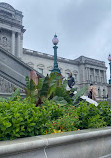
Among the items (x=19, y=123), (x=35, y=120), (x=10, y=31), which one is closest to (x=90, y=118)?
(x=35, y=120)

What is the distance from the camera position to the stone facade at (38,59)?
36969 millimetres

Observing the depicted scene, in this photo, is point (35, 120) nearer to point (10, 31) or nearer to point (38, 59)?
point (10, 31)

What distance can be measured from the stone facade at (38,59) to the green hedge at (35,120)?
20.6 meters

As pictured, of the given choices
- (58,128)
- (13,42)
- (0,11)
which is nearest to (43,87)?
(58,128)

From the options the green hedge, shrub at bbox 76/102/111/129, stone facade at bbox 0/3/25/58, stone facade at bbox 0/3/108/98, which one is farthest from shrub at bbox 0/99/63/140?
stone facade at bbox 0/3/25/58

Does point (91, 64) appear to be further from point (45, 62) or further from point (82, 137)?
point (82, 137)

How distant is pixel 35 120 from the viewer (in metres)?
2.53

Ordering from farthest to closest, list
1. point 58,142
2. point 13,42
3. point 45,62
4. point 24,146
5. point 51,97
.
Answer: point 45,62 → point 13,42 → point 51,97 → point 58,142 → point 24,146

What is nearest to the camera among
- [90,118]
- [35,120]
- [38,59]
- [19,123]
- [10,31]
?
[19,123]

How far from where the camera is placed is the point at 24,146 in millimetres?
1928

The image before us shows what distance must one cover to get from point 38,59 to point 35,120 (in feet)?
141

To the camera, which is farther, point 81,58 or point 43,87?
point 81,58

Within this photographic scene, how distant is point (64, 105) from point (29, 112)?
7.90ft

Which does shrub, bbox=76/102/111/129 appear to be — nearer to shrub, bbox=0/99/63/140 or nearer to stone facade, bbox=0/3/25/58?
shrub, bbox=0/99/63/140
